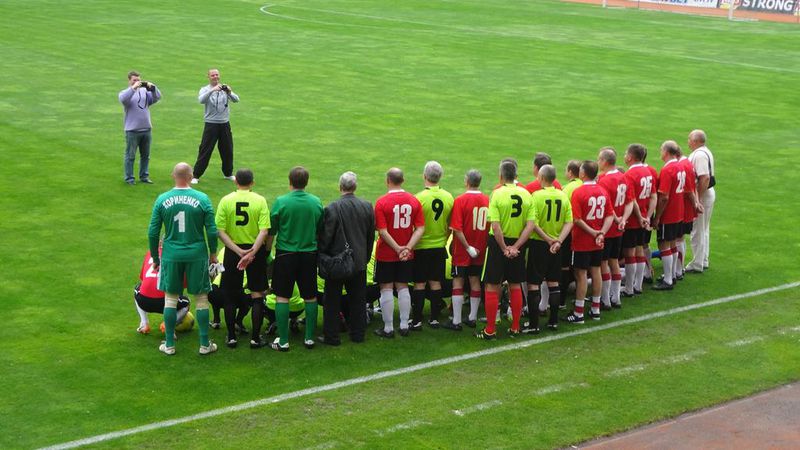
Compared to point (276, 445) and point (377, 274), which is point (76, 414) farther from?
point (377, 274)

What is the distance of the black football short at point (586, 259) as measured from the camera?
42.1 ft

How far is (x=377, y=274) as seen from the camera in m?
12.2

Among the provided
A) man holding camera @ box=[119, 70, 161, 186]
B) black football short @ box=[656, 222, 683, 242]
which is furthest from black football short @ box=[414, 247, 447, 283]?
man holding camera @ box=[119, 70, 161, 186]

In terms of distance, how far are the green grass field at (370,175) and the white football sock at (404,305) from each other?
1.18 feet

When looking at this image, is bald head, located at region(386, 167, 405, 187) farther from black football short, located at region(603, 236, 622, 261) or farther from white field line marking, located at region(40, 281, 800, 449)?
black football short, located at region(603, 236, 622, 261)

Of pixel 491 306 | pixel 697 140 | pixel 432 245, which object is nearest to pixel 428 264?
pixel 432 245

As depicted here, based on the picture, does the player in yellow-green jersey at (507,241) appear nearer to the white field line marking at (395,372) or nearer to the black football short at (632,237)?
the white field line marking at (395,372)

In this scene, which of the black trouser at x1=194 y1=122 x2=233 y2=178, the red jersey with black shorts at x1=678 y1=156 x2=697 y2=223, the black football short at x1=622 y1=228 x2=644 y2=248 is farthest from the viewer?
the black trouser at x1=194 y1=122 x2=233 y2=178

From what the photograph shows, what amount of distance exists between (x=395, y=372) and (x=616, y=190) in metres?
3.94

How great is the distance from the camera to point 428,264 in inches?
490

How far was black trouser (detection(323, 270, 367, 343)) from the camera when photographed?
1190 cm

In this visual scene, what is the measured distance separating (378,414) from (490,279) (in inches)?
107

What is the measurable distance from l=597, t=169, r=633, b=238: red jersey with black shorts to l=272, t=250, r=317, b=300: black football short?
389cm

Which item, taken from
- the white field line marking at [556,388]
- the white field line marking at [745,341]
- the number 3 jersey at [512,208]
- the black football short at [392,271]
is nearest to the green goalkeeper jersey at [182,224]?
the black football short at [392,271]
